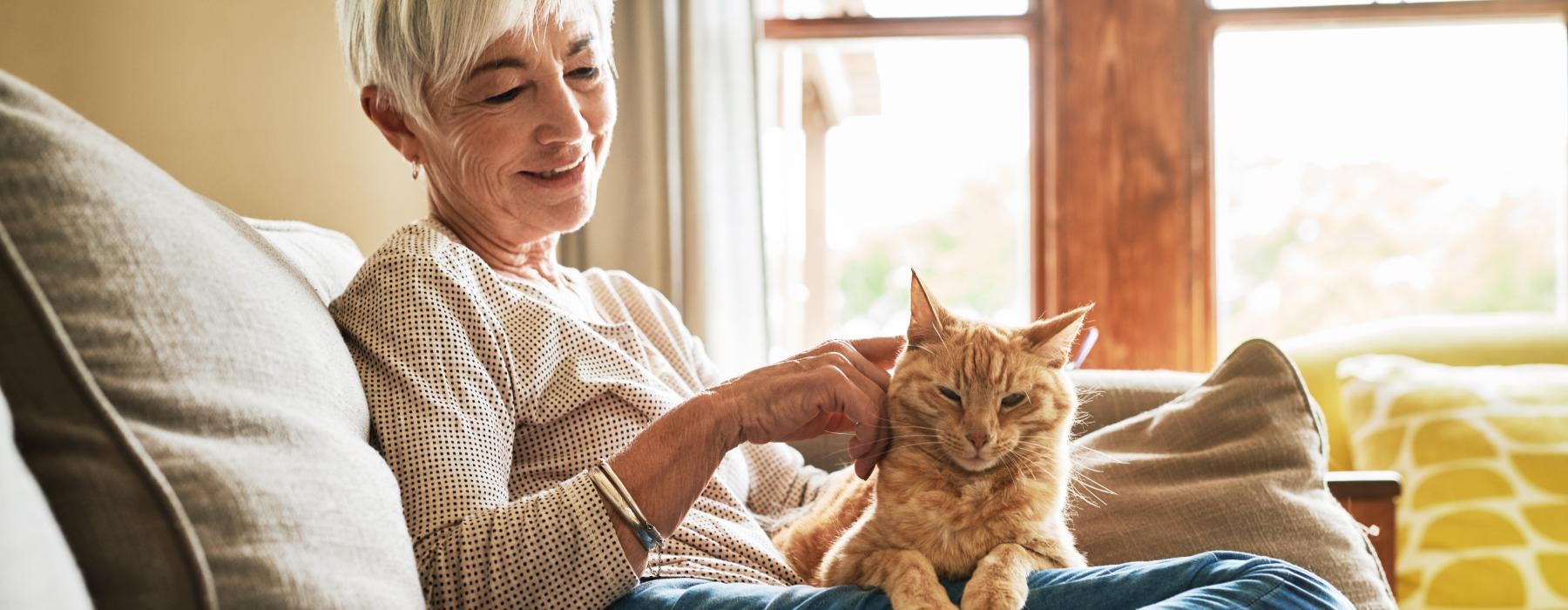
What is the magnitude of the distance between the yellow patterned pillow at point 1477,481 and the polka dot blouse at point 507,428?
1402mm

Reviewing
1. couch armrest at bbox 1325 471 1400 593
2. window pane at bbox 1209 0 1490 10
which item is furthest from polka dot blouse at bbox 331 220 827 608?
window pane at bbox 1209 0 1490 10

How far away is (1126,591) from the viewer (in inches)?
37.8

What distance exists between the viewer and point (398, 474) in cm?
108

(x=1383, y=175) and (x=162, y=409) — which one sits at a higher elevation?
(x=1383, y=175)

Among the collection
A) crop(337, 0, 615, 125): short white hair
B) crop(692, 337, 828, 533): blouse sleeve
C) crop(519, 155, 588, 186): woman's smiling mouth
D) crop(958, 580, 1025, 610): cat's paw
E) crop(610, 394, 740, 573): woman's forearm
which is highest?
crop(337, 0, 615, 125): short white hair

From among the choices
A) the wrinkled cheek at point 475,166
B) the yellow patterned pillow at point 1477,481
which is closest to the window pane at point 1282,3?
the yellow patterned pillow at point 1477,481

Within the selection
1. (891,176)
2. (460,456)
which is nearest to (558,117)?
(460,456)

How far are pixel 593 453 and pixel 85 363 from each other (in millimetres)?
610

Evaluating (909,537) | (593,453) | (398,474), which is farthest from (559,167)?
(909,537)

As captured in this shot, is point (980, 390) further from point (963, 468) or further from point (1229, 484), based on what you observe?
point (1229, 484)

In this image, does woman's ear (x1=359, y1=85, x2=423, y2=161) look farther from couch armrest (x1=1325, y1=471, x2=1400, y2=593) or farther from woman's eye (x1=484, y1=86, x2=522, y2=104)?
couch armrest (x1=1325, y1=471, x2=1400, y2=593)

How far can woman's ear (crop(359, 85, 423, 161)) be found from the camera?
4.66 ft

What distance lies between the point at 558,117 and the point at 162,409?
760mm

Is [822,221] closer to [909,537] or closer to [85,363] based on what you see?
[909,537]
